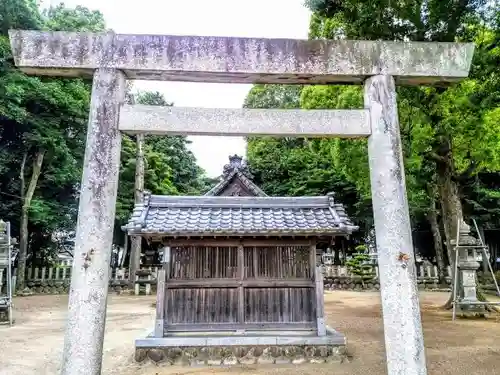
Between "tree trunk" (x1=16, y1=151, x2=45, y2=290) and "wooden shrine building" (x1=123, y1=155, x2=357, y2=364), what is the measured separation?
12.4 metres

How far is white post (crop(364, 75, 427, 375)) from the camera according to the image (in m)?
4.06

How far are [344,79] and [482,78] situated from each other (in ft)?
24.4

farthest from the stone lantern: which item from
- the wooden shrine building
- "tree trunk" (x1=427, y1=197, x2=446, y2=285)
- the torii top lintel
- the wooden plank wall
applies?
"tree trunk" (x1=427, y1=197, x2=446, y2=285)

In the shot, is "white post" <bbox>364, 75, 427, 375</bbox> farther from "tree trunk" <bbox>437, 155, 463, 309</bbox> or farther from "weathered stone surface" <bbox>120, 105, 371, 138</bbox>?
"tree trunk" <bbox>437, 155, 463, 309</bbox>

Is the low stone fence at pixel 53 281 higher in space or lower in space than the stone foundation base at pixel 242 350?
higher

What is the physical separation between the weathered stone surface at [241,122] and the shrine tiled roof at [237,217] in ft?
12.8

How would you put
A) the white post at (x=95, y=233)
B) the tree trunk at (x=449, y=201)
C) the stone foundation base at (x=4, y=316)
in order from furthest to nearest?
the tree trunk at (x=449, y=201), the stone foundation base at (x=4, y=316), the white post at (x=95, y=233)

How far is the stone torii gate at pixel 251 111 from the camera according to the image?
4125 millimetres

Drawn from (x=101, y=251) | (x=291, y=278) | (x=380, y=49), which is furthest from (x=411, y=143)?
(x=101, y=251)

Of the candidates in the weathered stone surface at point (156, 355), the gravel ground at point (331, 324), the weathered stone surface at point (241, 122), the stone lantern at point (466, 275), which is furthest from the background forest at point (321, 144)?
the weathered stone surface at point (156, 355)

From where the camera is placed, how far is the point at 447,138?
1326 cm

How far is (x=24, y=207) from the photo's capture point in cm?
1852

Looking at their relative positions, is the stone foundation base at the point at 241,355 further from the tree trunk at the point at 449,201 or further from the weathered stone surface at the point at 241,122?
the tree trunk at the point at 449,201

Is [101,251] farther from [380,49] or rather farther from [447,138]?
[447,138]
